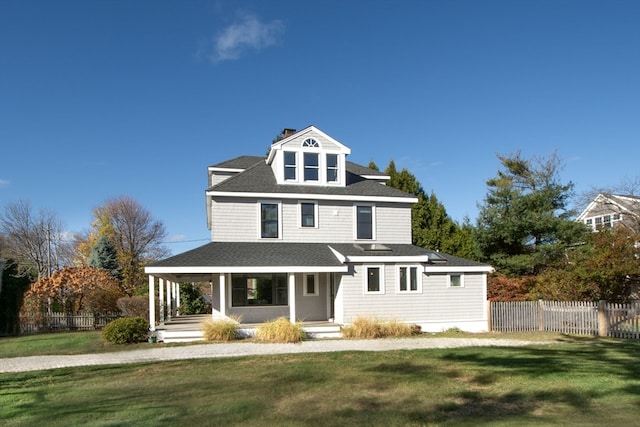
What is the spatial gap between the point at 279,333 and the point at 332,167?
9247mm

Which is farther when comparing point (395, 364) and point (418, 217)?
point (418, 217)

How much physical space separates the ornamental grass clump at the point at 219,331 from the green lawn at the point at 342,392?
4609mm

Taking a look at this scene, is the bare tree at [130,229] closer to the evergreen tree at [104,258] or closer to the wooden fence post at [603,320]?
the evergreen tree at [104,258]

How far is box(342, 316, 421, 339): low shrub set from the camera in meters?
17.6

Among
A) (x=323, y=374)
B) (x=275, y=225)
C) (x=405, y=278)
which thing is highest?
(x=275, y=225)

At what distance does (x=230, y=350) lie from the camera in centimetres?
1456

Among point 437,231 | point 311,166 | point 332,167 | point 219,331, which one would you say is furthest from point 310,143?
point 437,231

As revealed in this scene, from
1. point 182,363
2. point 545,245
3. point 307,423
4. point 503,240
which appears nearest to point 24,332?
point 182,363

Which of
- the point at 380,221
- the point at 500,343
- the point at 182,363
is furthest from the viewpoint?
the point at 380,221

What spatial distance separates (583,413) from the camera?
22.2ft

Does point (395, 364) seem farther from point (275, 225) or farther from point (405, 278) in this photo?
point (275, 225)

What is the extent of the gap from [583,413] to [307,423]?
414cm

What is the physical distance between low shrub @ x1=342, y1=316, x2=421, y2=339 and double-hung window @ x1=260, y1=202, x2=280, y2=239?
227 inches

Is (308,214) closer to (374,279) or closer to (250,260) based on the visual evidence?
(250,260)
